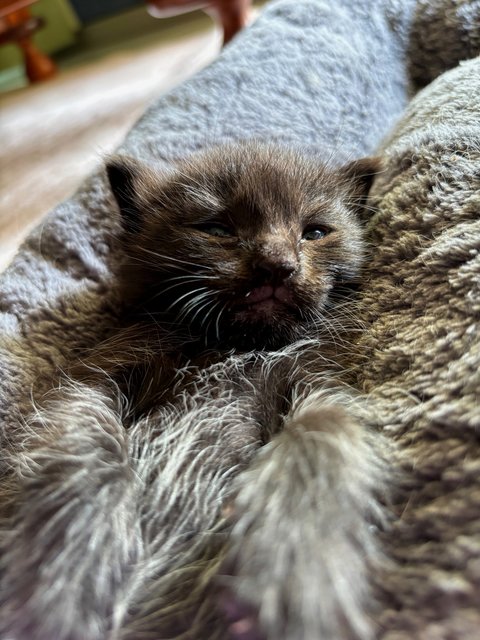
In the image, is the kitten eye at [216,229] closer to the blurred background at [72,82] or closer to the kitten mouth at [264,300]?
the kitten mouth at [264,300]

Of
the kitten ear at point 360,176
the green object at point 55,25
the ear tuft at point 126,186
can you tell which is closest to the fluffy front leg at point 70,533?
the ear tuft at point 126,186

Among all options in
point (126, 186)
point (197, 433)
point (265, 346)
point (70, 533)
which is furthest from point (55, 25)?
point (70, 533)

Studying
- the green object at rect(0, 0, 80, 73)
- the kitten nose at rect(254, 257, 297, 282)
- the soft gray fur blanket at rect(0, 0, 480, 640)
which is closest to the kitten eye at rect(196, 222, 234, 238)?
the kitten nose at rect(254, 257, 297, 282)

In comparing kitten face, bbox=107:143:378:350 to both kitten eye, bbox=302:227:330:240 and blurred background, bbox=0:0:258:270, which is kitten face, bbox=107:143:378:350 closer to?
kitten eye, bbox=302:227:330:240

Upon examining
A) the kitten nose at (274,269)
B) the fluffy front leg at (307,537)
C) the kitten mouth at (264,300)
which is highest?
the kitten nose at (274,269)

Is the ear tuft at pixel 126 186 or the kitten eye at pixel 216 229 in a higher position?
the ear tuft at pixel 126 186

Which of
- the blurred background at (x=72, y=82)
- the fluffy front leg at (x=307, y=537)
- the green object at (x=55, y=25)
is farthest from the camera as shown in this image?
the green object at (x=55, y=25)

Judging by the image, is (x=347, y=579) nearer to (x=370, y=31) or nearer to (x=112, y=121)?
(x=370, y=31)
